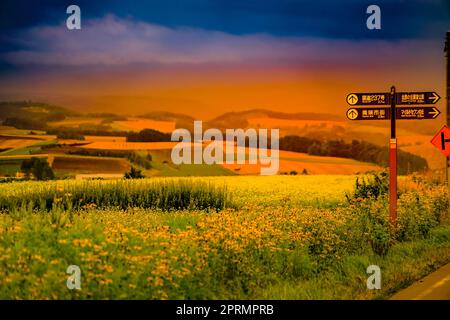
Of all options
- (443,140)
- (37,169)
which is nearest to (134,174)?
(37,169)

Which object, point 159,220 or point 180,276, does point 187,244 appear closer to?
point 180,276

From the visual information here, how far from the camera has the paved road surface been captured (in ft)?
37.9

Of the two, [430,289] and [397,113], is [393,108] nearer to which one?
[397,113]

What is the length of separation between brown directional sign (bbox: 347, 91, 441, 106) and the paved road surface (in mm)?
5286

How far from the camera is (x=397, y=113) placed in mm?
18016

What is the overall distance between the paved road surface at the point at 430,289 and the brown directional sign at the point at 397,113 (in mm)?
5012

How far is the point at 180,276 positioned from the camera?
1071 cm

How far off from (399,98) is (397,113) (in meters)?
0.38

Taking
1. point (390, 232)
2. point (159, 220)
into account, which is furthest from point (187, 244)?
point (390, 232)

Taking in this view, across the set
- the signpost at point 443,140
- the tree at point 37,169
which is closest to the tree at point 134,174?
the tree at point 37,169
